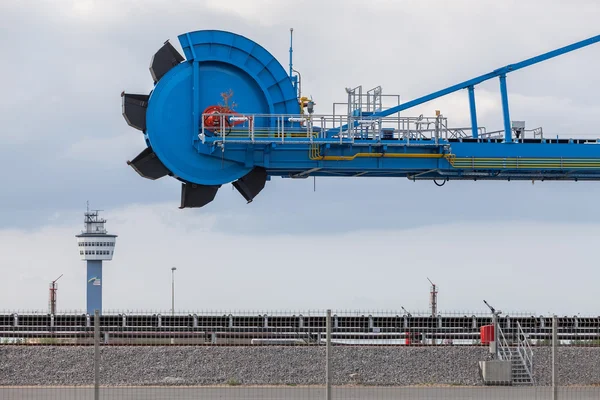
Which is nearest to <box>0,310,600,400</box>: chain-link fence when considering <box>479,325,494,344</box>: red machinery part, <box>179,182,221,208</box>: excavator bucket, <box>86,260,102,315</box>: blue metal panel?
<box>479,325,494,344</box>: red machinery part

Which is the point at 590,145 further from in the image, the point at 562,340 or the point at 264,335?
the point at 264,335

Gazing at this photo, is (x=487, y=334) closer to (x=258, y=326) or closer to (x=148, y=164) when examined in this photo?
(x=258, y=326)

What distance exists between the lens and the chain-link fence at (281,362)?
20.4 m

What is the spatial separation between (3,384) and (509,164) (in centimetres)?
1322

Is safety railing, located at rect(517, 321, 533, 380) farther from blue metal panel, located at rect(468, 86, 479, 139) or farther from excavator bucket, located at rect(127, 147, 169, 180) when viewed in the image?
excavator bucket, located at rect(127, 147, 169, 180)

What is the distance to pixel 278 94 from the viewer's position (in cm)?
2731

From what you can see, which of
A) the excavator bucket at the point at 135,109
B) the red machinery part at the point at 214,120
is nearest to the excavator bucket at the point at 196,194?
the red machinery part at the point at 214,120

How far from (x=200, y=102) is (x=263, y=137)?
179 cm

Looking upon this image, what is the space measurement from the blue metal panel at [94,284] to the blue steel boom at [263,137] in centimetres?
4165

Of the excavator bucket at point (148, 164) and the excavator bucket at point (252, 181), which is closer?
the excavator bucket at point (148, 164)

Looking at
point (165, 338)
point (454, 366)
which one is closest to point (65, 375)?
point (165, 338)

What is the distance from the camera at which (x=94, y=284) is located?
73.6 meters

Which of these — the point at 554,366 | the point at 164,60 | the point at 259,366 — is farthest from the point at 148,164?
the point at 554,366

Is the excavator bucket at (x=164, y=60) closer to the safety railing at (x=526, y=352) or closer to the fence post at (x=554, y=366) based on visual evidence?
the safety railing at (x=526, y=352)
